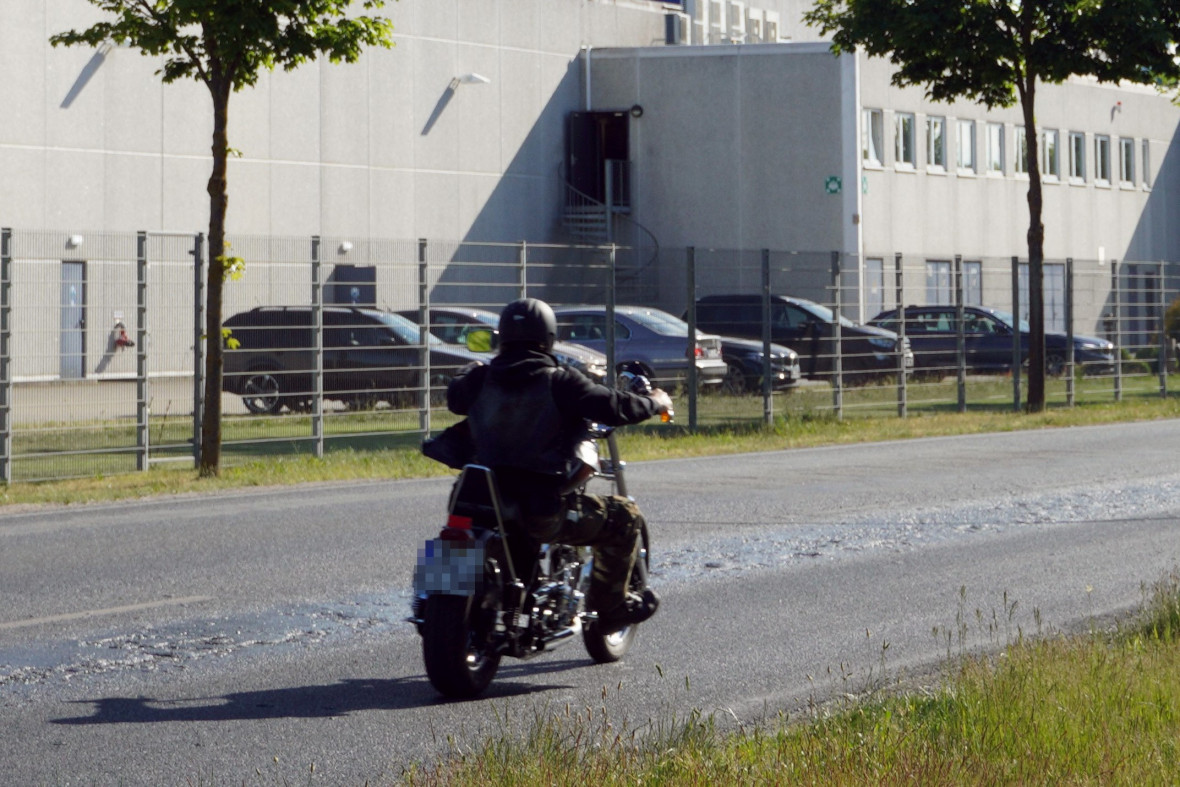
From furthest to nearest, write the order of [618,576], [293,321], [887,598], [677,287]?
1. [677,287]
2. [293,321]
3. [887,598]
4. [618,576]

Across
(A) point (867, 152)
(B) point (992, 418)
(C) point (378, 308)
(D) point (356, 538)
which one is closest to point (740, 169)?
(A) point (867, 152)

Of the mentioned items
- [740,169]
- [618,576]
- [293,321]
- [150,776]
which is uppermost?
[740,169]

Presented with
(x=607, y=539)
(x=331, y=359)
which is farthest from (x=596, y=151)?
(x=607, y=539)

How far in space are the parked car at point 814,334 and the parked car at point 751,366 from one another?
17cm

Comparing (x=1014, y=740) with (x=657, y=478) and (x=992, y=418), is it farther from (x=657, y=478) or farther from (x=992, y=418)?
(x=992, y=418)

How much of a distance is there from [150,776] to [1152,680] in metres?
3.43

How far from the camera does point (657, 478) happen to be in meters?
16.5

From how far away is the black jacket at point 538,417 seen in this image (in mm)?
6895

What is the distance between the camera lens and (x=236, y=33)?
16.0 meters

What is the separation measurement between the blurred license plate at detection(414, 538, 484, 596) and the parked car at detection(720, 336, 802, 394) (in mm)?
19387

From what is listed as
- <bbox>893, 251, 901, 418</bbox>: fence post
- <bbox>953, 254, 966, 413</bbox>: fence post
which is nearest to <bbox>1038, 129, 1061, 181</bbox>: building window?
<bbox>953, 254, 966, 413</bbox>: fence post

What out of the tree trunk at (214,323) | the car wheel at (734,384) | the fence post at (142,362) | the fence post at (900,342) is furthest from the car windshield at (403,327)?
the fence post at (900,342)

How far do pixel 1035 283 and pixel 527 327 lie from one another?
21.2 m

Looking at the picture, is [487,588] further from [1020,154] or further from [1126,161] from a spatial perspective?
[1126,161]
